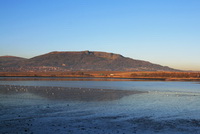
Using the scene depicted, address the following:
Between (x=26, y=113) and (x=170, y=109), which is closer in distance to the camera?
(x=26, y=113)

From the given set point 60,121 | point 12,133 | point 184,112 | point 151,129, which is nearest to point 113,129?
point 151,129

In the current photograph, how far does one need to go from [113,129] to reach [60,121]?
4.18 meters

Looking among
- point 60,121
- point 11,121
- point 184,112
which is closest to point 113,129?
point 60,121

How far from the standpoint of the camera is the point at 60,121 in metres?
Answer: 18.1

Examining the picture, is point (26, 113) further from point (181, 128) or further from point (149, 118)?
point (181, 128)

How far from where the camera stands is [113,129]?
52.7 feet

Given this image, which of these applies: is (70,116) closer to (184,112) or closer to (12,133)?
(12,133)

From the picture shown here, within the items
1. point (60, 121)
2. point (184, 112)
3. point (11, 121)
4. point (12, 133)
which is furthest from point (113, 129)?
point (184, 112)

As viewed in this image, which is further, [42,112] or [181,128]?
[42,112]

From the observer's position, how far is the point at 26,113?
68.6 feet

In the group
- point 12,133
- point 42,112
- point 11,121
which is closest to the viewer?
point 12,133

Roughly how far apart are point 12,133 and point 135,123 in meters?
8.21

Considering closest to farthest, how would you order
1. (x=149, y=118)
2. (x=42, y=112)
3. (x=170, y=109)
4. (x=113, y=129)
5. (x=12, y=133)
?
(x=12, y=133) → (x=113, y=129) → (x=149, y=118) → (x=42, y=112) → (x=170, y=109)

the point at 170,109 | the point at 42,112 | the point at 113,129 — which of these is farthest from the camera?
the point at 170,109
